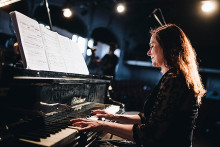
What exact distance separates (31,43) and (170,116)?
1.33 m

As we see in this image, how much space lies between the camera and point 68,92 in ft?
5.65

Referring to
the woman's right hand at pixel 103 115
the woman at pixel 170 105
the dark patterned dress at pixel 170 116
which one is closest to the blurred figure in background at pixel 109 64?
the woman's right hand at pixel 103 115

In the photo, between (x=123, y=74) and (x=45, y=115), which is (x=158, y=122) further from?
(x=123, y=74)

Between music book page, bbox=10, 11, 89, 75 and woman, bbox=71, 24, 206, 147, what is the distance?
62cm


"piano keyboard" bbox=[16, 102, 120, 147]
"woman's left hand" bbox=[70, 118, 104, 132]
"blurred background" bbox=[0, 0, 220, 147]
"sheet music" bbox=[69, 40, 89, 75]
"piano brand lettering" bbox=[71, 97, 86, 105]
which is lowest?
"piano keyboard" bbox=[16, 102, 120, 147]

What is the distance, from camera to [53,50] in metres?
1.79

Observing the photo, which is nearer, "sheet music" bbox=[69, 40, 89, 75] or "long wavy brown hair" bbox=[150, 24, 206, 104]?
"long wavy brown hair" bbox=[150, 24, 206, 104]

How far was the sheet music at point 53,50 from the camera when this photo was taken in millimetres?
1696

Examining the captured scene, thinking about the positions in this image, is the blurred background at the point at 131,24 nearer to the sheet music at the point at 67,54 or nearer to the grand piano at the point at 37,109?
the sheet music at the point at 67,54

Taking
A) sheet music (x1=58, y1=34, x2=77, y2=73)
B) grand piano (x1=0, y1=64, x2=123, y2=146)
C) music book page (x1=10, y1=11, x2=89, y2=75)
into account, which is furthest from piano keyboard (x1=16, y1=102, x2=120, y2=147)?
sheet music (x1=58, y1=34, x2=77, y2=73)

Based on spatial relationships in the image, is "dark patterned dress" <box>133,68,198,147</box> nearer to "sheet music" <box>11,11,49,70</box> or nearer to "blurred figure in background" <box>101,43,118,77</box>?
"sheet music" <box>11,11,49,70</box>

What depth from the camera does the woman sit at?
1.29 m

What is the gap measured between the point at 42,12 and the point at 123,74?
847 centimetres

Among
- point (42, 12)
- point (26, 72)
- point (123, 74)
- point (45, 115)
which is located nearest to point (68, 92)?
point (45, 115)
